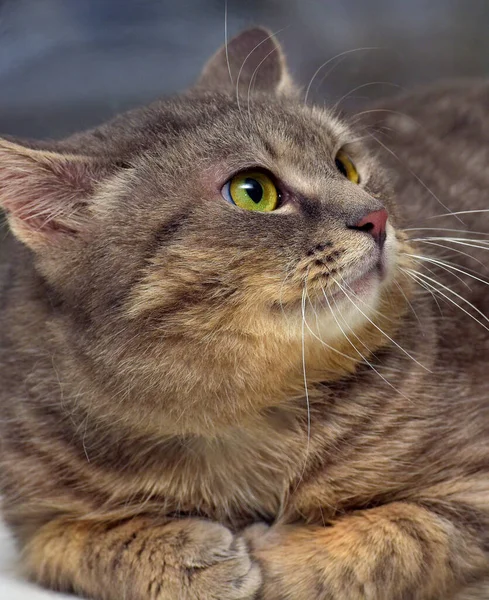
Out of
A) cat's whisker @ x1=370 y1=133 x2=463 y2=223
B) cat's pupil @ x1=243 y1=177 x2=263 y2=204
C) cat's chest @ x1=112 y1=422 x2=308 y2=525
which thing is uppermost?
cat's whisker @ x1=370 y1=133 x2=463 y2=223

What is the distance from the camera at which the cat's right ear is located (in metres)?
1.42

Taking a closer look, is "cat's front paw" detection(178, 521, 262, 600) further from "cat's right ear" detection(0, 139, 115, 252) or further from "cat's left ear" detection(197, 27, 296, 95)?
"cat's left ear" detection(197, 27, 296, 95)

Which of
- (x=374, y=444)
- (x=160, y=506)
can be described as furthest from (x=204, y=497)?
(x=374, y=444)

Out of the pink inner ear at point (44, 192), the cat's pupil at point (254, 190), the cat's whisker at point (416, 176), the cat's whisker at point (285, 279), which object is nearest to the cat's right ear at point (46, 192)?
the pink inner ear at point (44, 192)

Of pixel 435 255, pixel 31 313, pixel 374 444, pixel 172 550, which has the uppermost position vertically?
pixel 435 255

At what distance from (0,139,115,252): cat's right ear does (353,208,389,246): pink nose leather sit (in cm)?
48

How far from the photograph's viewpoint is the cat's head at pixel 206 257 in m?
1.37

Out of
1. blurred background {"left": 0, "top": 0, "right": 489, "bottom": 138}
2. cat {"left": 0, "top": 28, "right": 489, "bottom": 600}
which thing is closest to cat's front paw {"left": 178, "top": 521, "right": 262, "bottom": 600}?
cat {"left": 0, "top": 28, "right": 489, "bottom": 600}

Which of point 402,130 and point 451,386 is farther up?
point 402,130

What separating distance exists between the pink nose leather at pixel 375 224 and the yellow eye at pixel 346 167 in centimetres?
28

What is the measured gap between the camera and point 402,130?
246cm

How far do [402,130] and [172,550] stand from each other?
150cm

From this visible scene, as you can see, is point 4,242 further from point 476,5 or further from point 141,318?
point 476,5

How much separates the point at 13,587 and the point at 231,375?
65 centimetres
